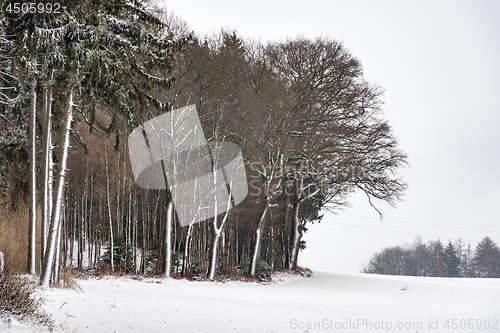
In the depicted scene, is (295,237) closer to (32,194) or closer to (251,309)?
(251,309)

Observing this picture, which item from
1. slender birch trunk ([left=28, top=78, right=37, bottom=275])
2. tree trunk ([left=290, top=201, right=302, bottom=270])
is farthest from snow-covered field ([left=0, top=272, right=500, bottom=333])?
tree trunk ([left=290, top=201, right=302, bottom=270])

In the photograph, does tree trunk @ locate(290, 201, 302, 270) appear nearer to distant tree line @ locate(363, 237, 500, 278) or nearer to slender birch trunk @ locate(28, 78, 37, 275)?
slender birch trunk @ locate(28, 78, 37, 275)

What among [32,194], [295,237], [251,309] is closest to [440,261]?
[295,237]

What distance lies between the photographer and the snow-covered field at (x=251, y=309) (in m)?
8.05

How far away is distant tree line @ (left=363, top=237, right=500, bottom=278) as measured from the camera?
54.3 meters

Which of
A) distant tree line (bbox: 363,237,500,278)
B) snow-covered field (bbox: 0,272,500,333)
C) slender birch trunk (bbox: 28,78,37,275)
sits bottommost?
distant tree line (bbox: 363,237,500,278)

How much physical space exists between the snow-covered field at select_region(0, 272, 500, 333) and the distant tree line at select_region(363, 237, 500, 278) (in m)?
40.6

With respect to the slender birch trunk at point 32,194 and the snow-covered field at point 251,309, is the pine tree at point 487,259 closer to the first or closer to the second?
the snow-covered field at point 251,309

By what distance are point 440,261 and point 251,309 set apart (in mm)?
58290

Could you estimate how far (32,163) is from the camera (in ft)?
38.1

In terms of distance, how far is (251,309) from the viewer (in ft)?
36.9

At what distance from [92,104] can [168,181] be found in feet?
26.2

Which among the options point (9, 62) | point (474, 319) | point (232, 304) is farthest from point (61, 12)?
point (474, 319)

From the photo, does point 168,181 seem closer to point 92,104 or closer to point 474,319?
point 92,104
